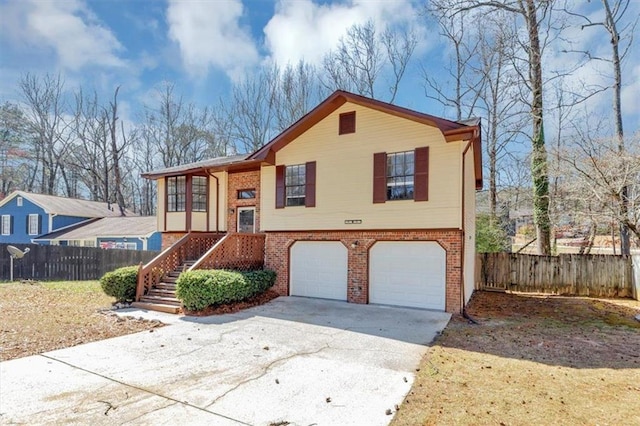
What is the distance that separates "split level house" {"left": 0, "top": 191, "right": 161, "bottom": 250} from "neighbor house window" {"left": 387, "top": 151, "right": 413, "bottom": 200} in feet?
56.5

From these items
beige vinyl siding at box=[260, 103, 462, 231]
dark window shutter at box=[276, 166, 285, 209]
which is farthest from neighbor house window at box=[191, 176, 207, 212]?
dark window shutter at box=[276, 166, 285, 209]

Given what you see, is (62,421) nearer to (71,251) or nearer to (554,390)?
(554,390)

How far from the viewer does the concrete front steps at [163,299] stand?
1028 centimetres

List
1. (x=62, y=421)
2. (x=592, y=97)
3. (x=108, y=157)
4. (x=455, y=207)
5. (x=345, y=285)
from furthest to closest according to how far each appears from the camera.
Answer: (x=108, y=157) < (x=592, y=97) < (x=345, y=285) < (x=455, y=207) < (x=62, y=421)


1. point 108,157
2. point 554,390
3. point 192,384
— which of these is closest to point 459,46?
point 554,390

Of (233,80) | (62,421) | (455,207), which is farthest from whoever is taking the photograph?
(233,80)

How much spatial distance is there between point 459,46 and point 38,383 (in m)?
24.5

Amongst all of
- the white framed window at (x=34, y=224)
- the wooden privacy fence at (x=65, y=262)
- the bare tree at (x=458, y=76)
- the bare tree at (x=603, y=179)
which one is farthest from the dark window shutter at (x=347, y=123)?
the white framed window at (x=34, y=224)

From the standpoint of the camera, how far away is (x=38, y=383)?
17.3ft

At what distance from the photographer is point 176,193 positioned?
50.9 ft

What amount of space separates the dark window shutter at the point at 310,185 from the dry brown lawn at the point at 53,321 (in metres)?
5.89

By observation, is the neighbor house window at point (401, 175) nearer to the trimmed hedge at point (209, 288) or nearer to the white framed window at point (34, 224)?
the trimmed hedge at point (209, 288)

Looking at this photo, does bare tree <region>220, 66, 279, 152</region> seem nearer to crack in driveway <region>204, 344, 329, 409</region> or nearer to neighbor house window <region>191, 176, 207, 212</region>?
neighbor house window <region>191, 176, 207, 212</region>

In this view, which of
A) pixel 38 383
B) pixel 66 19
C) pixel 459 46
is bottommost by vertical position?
pixel 38 383
